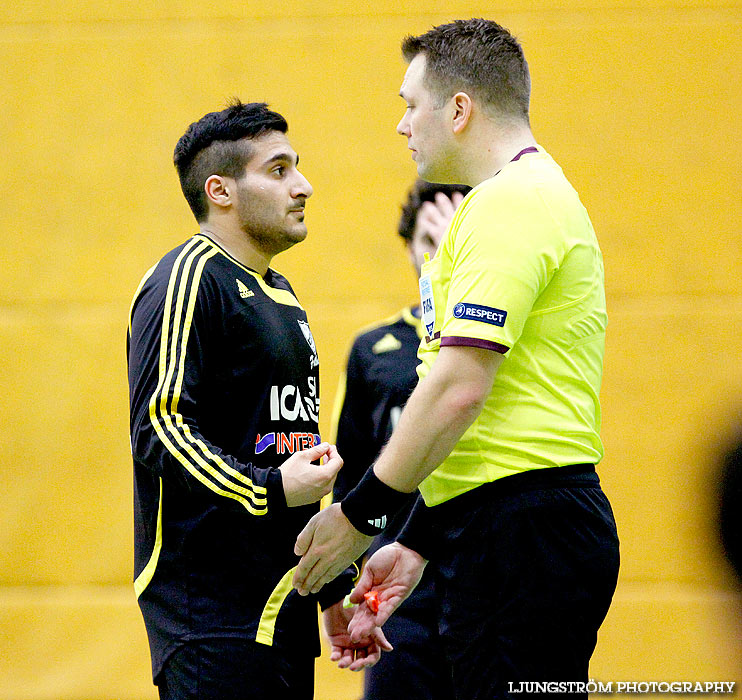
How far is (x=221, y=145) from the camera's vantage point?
2637mm

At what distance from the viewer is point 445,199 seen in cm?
330

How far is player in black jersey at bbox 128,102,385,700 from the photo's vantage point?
2158mm

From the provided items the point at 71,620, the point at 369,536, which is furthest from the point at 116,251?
the point at 369,536

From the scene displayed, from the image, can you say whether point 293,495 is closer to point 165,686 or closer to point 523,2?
point 165,686

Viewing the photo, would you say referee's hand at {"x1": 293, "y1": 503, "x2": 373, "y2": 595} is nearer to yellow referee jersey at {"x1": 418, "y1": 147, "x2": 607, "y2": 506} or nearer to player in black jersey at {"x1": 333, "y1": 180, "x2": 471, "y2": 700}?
yellow referee jersey at {"x1": 418, "y1": 147, "x2": 607, "y2": 506}

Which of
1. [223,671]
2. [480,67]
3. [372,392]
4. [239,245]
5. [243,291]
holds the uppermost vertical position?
[480,67]

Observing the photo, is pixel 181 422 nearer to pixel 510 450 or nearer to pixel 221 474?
pixel 221 474

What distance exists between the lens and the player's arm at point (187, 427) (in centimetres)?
212

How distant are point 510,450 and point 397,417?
1.21 meters

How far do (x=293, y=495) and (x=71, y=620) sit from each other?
2517 millimetres

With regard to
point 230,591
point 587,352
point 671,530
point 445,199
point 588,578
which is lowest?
point 671,530

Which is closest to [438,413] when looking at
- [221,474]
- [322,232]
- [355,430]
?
[221,474]

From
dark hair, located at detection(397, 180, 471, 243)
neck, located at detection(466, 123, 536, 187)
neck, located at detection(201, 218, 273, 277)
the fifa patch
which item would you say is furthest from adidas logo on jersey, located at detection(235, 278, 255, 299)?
dark hair, located at detection(397, 180, 471, 243)

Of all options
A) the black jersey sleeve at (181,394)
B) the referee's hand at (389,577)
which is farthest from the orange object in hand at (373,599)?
the black jersey sleeve at (181,394)
